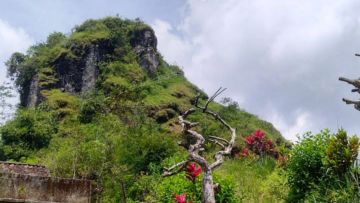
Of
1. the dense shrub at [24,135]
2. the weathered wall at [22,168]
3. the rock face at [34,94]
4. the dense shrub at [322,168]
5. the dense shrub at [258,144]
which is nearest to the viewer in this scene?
the weathered wall at [22,168]

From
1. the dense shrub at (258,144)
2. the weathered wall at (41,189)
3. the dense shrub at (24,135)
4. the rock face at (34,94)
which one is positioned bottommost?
the weathered wall at (41,189)

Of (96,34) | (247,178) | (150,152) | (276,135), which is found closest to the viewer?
(247,178)

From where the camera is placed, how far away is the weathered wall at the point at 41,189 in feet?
21.3

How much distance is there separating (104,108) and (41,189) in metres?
23.6

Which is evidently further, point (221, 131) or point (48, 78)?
point (48, 78)

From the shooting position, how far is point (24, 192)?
21.6 feet

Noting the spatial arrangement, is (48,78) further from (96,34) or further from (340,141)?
(340,141)

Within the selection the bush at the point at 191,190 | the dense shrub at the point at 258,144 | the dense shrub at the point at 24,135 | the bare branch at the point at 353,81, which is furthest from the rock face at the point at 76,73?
the bare branch at the point at 353,81

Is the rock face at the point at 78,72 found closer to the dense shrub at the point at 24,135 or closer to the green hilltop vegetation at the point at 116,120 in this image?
the green hilltop vegetation at the point at 116,120

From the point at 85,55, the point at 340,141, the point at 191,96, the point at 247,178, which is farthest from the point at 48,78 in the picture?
the point at 340,141

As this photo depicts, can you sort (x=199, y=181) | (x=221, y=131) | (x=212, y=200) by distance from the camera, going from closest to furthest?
(x=212, y=200) → (x=199, y=181) → (x=221, y=131)

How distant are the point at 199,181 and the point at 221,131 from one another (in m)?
18.5

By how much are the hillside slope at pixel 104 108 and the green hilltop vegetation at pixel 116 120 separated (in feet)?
0.20

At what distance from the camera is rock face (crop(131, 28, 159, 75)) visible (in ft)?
144
